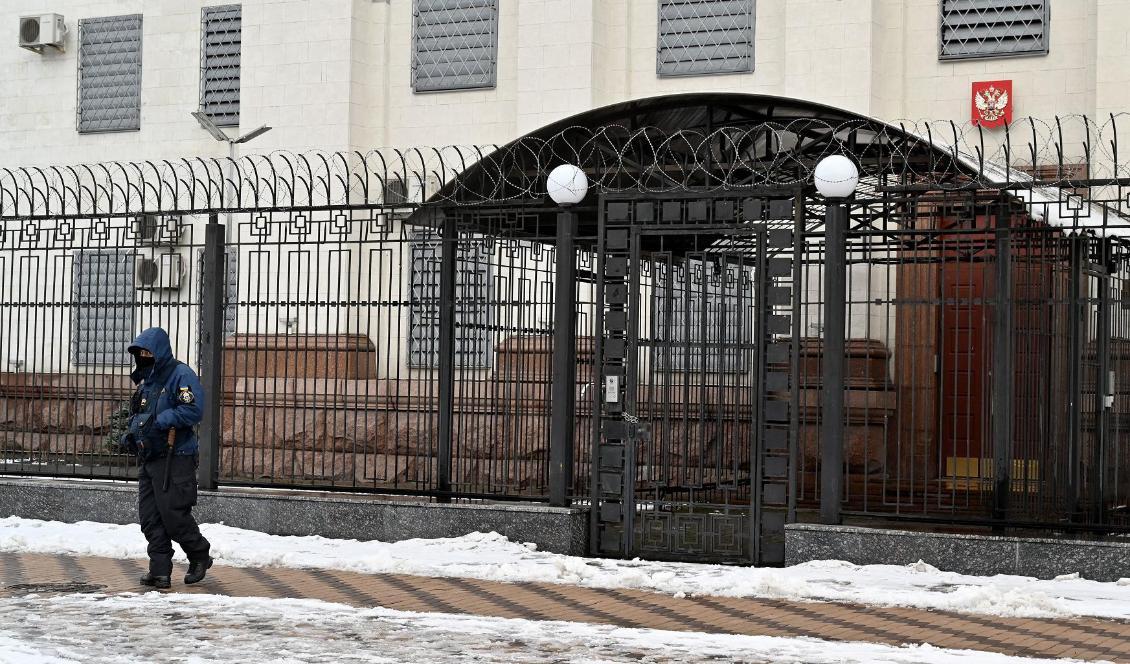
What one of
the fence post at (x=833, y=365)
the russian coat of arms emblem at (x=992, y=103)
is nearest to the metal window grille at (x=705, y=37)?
the russian coat of arms emblem at (x=992, y=103)

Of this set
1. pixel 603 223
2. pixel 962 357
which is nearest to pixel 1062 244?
pixel 603 223

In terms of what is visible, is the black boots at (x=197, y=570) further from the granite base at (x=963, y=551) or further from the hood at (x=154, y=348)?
the granite base at (x=963, y=551)

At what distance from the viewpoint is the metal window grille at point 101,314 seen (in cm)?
1240

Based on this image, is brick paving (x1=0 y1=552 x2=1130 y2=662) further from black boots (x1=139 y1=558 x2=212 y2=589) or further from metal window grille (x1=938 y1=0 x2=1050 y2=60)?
metal window grille (x1=938 y1=0 x2=1050 y2=60)

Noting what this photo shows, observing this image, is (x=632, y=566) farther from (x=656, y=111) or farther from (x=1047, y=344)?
(x=656, y=111)

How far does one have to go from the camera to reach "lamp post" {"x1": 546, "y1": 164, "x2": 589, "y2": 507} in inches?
431

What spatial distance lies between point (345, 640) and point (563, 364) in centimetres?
379

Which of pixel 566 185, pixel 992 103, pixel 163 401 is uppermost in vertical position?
pixel 992 103

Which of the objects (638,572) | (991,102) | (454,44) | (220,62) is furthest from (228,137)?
(638,572)

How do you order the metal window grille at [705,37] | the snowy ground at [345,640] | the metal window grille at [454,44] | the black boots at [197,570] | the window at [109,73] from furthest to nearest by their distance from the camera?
the window at [109,73]
the metal window grille at [454,44]
the metal window grille at [705,37]
the black boots at [197,570]
the snowy ground at [345,640]

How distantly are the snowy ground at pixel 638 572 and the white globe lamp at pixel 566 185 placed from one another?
2.48 m

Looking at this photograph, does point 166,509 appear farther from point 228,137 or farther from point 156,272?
point 228,137

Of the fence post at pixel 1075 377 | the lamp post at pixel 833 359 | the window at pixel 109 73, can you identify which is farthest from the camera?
the window at pixel 109 73

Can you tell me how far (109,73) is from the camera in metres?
21.6
